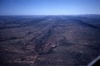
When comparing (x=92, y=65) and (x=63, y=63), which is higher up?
(x=92, y=65)

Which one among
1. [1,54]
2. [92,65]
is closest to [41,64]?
[1,54]

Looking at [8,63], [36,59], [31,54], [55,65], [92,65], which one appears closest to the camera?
[92,65]

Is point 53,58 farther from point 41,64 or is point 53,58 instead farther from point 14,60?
point 14,60

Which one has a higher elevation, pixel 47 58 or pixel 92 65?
pixel 92 65

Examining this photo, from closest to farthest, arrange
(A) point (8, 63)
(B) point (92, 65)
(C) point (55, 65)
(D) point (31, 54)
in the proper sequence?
1. (B) point (92, 65)
2. (C) point (55, 65)
3. (A) point (8, 63)
4. (D) point (31, 54)

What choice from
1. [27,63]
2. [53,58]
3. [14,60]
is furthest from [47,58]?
[14,60]

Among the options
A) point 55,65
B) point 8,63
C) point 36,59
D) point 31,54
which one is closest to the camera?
point 55,65

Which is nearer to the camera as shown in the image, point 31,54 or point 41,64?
point 41,64

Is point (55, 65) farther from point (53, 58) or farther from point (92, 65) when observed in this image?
point (92, 65)

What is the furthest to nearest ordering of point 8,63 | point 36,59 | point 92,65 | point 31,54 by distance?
1. point 31,54
2. point 36,59
3. point 8,63
4. point 92,65
